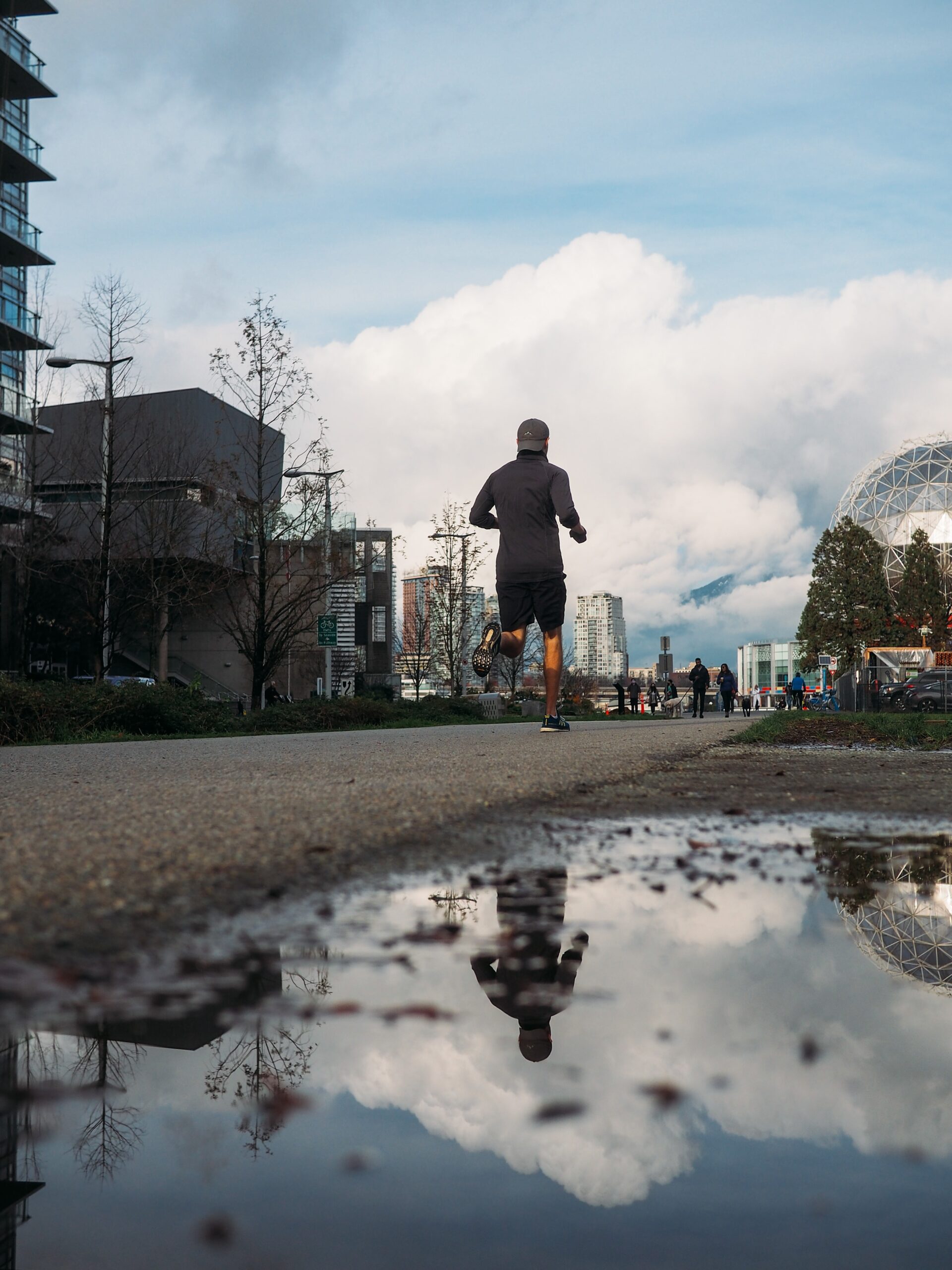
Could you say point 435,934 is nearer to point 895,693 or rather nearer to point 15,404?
point 895,693

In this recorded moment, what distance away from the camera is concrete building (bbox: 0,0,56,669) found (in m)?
45.0

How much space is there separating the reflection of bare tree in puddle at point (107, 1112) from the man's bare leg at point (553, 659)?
9.47m

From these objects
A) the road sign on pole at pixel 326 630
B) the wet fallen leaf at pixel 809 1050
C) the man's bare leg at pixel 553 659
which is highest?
the road sign on pole at pixel 326 630

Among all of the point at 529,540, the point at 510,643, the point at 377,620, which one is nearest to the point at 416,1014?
the point at 510,643

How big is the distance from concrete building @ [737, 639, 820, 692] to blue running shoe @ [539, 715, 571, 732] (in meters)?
151

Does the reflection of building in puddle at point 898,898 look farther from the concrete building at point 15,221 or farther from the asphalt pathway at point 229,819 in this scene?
the concrete building at point 15,221

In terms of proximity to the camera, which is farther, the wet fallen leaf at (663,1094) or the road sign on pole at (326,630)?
the road sign on pole at (326,630)

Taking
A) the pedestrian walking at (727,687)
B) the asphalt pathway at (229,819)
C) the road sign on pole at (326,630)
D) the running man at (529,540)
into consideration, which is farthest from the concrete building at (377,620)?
the asphalt pathway at (229,819)

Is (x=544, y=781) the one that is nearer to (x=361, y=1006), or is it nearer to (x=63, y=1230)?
(x=361, y=1006)

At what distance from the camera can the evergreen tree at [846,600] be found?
6650 centimetres

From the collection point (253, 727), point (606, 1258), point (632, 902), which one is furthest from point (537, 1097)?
point (253, 727)

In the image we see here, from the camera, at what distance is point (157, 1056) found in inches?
63.5

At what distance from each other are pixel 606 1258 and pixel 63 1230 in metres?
0.57

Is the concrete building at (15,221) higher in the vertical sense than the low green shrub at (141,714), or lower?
higher
